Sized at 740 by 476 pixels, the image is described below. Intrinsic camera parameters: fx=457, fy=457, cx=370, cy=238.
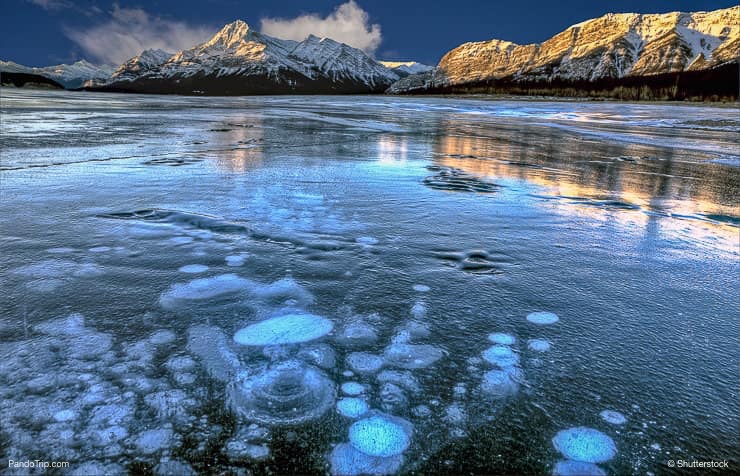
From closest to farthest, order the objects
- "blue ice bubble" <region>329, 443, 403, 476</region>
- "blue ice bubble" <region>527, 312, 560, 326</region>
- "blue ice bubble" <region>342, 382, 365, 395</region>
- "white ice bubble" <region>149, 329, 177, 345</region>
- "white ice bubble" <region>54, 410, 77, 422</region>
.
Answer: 1. "blue ice bubble" <region>329, 443, 403, 476</region>
2. "white ice bubble" <region>54, 410, 77, 422</region>
3. "blue ice bubble" <region>342, 382, 365, 395</region>
4. "white ice bubble" <region>149, 329, 177, 345</region>
5. "blue ice bubble" <region>527, 312, 560, 326</region>

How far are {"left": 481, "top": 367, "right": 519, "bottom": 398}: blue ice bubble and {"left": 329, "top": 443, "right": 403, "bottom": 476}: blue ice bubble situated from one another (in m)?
0.50

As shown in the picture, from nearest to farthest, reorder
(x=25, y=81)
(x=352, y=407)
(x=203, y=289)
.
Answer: (x=352, y=407)
(x=203, y=289)
(x=25, y=81)

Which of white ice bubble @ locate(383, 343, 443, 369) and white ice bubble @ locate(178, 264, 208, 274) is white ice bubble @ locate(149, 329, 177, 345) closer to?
white ice bubble @ locate(178, 264, 208, 274)

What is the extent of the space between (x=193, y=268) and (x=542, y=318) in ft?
6.79

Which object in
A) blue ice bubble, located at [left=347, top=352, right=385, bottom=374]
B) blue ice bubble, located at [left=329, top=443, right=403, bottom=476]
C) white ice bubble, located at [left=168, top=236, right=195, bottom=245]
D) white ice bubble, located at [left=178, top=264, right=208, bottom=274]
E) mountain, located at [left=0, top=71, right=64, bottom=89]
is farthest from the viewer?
mountain, located at [left=0, top=71, right=64, bottom=89]

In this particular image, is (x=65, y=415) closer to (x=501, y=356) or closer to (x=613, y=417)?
(x=501, y=356)

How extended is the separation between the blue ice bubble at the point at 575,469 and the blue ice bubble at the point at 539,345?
65 centimetres

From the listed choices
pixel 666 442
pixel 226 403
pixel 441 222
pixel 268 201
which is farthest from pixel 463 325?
pixel 268 201

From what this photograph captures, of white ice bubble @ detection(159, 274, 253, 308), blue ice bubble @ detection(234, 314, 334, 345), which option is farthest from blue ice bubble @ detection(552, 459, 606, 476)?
white ice bubble @ detection(159, 274, 253, 308)

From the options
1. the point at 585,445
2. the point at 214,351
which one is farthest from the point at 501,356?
the point at 214,351

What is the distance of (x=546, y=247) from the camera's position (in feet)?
11.3

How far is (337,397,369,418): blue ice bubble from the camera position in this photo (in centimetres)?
159

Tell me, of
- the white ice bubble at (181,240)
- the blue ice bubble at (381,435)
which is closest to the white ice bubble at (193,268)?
the white ice bubble at (181,240)

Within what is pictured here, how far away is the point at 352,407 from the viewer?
1.63 meters
